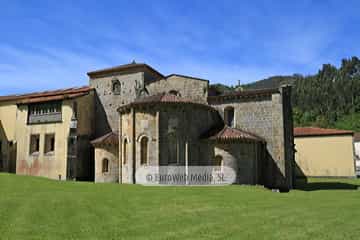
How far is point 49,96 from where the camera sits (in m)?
36.0

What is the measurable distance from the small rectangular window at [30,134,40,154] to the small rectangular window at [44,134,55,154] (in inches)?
51.2

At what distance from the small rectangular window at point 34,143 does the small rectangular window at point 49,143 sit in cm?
130

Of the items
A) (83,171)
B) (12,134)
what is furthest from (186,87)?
(12,134)

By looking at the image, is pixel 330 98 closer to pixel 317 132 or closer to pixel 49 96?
pixel 317 132

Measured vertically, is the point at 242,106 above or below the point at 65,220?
above

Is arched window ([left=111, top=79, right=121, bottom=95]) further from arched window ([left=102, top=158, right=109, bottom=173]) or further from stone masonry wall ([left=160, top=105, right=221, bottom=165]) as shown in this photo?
stone masonry wall ([left=160, top=105, right=221, bottom=165])

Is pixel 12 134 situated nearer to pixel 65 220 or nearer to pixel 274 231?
pixel 65 220

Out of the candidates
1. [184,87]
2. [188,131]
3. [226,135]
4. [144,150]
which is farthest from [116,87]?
[226,135]

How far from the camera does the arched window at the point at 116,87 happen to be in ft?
112

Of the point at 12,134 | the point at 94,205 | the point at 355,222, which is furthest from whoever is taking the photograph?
the point at 12,134

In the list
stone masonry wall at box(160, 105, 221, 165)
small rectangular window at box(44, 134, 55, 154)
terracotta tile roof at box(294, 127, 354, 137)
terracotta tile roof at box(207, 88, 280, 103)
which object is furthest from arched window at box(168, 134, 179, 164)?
terracotta tile roof at box(294, 127, 354, 137)

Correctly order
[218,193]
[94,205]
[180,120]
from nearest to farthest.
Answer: [94,205] < [218,193] < [180,120]

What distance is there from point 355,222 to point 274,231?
140 inches

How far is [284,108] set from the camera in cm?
2853
